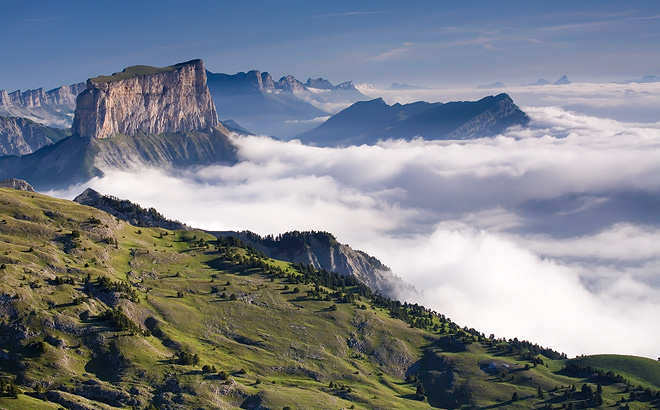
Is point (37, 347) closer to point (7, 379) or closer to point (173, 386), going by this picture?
point (7, 379)

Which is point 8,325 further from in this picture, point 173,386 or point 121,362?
point 173,386

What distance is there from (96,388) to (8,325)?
3615cm

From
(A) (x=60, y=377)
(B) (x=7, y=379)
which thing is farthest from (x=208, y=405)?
(B) (x=7, y=379)

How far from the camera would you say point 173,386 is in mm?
197500

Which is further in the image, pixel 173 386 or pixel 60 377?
pixel 173 386

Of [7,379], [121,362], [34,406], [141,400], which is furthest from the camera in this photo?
[121,362]

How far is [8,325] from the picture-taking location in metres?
197

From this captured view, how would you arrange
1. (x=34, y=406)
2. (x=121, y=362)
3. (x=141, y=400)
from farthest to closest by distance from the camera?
(x=121, y=362) < (x=141, y=400) < (x=34, y=406)

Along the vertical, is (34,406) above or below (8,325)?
below

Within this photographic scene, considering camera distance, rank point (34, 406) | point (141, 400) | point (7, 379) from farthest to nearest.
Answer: point (141, 400) < point (7, 379) < point (34, 406)

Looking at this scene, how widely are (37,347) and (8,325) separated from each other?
44.5ft

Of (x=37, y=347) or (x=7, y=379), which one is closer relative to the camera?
(x=7, y=379)

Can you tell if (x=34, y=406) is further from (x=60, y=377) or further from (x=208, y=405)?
(x=208, y=405)

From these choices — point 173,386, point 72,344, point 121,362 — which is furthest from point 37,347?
point 173,386
